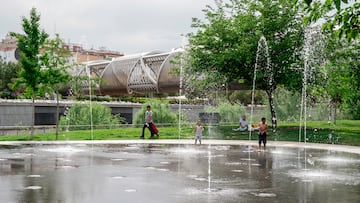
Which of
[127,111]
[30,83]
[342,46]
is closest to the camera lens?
[30,83]

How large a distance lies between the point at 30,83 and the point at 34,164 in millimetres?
11597

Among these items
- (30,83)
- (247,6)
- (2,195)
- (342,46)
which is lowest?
(2,195)

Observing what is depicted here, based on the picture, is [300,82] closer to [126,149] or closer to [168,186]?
[126,149]

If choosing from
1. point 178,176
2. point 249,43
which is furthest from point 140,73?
point 178,176

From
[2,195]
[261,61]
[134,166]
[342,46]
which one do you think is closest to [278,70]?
[261,61]

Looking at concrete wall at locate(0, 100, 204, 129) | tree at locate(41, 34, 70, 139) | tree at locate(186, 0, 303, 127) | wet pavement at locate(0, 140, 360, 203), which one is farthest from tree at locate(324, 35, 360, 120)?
concrete wall at locate(0, 100, 204, 129)

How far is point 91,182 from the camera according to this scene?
10.8 metres

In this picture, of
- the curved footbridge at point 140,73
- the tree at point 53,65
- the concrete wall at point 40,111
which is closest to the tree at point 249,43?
the tree at point 53,65

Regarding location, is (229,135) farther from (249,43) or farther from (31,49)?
(31,49)

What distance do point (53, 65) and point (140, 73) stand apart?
162 feet

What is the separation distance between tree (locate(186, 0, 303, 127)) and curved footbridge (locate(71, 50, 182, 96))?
3489cm

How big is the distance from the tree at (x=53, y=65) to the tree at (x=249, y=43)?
845 centimetres

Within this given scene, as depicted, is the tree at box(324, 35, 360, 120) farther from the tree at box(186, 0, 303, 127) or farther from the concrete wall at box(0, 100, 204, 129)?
the concrete wall at box(0, 100, 204, 129)

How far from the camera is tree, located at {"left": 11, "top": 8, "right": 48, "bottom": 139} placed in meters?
24.5
